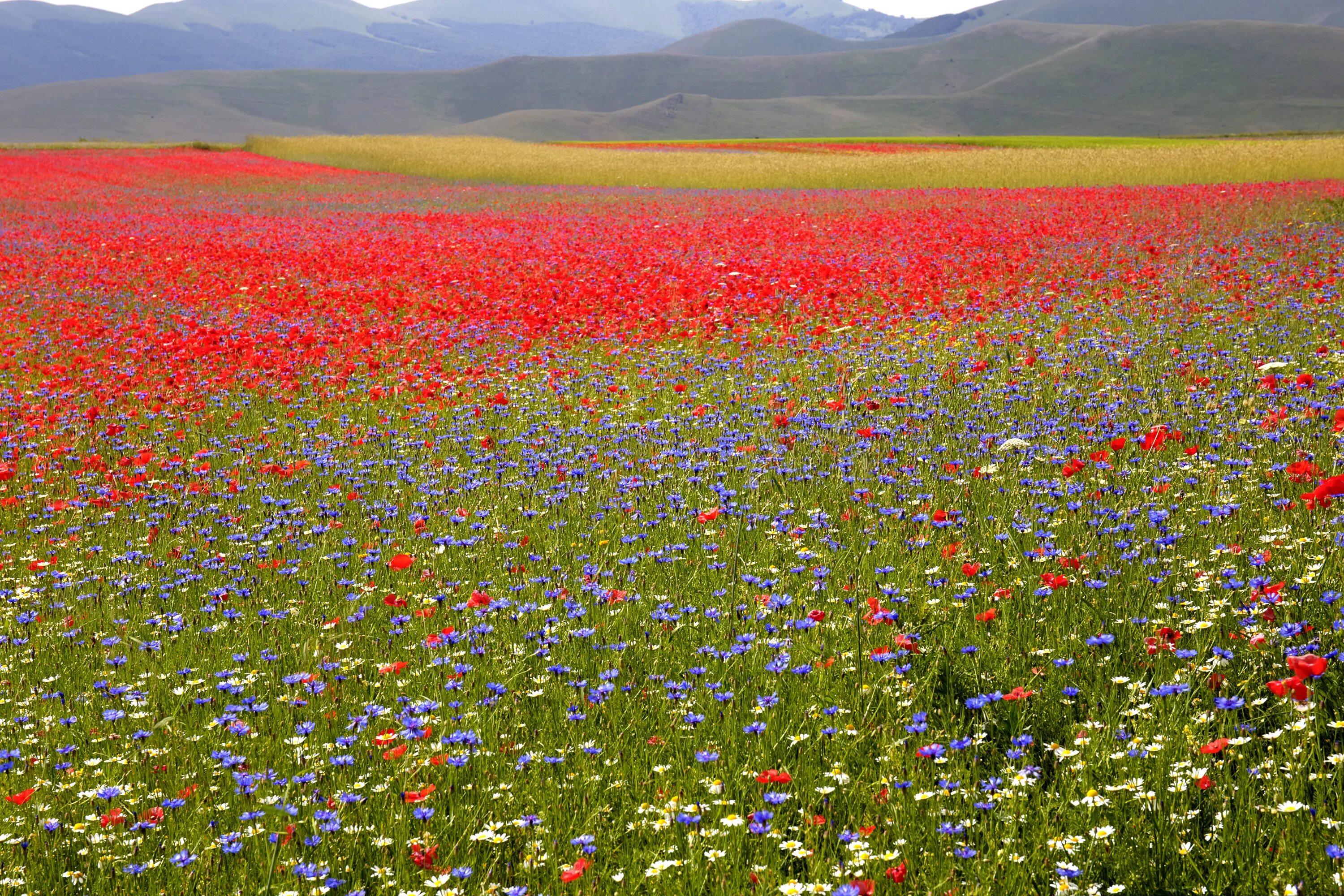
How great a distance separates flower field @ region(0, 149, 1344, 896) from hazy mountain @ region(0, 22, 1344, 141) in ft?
381

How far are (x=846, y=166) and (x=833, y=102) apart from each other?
441 feet

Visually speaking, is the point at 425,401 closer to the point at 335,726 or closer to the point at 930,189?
the point at 335,726

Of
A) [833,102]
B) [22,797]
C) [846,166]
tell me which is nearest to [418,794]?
[22,797]

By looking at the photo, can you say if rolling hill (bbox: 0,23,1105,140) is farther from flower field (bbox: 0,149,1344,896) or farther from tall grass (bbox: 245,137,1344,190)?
flower field (bbox: 0,149,1344,896)

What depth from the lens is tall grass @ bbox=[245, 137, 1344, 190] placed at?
28500 millimetres

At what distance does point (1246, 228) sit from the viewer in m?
16.0

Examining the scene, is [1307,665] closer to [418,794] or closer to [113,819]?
[418,794]

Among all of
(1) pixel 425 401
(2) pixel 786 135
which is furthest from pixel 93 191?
(2) pixel 786 135

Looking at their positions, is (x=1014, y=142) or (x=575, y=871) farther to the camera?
(x=1014, y=142)

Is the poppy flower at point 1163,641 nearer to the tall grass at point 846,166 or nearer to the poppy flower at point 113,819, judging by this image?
the poppy flower at point 113,819

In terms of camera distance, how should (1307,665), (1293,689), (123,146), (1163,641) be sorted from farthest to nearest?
(123,146), (1163,641), (1293,689), (1307,665)

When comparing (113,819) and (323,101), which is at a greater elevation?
(323,101)

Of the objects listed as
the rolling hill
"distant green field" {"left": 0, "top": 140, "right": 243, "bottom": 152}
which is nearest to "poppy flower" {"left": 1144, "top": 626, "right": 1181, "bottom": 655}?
"distant green field" {"left": 0, "top": 140, "right": 243, "bottom": 152}

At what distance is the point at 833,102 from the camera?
532 ft
